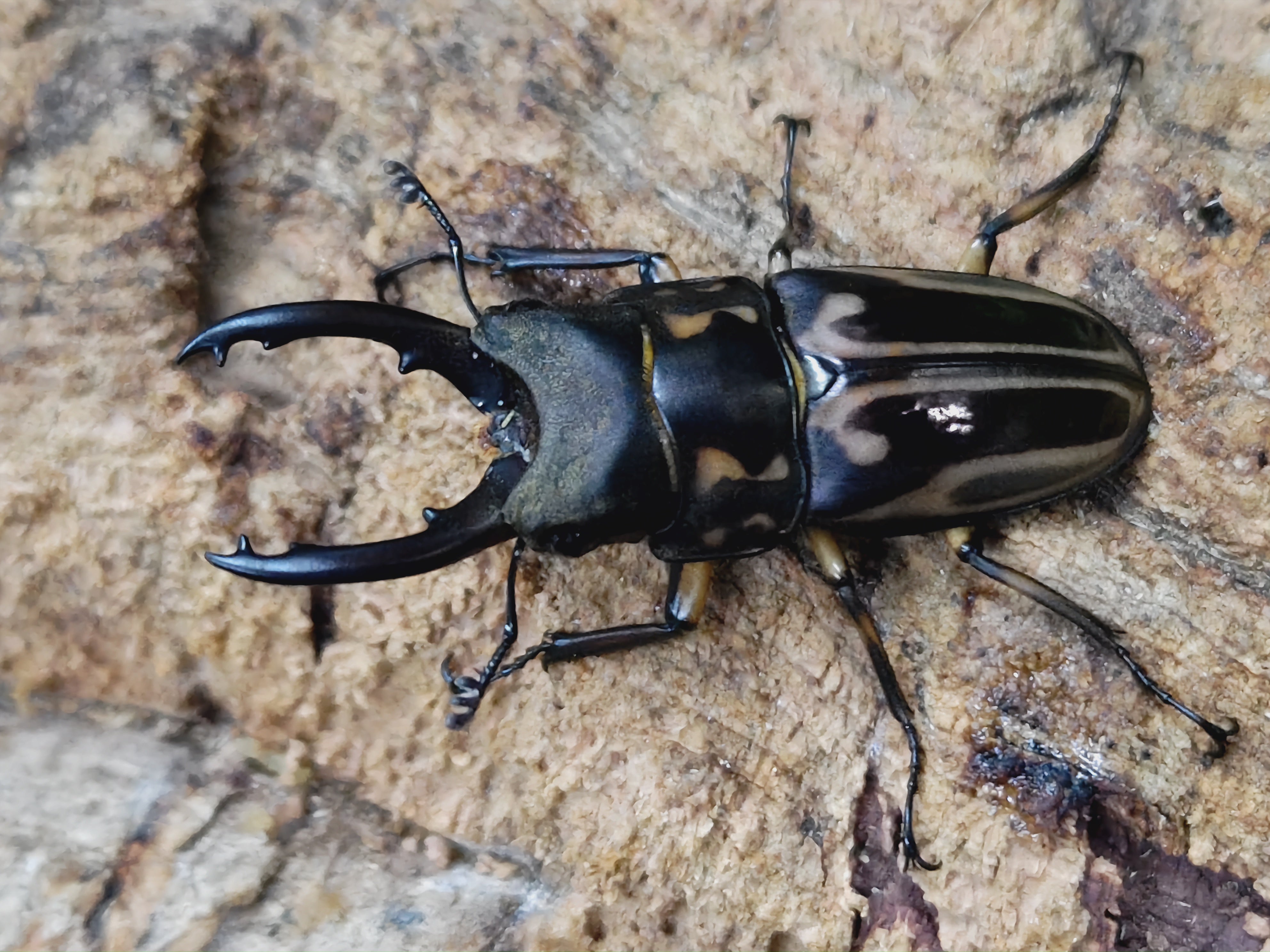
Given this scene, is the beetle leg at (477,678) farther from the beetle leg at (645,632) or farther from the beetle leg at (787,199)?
the beetle leg at (787,199)

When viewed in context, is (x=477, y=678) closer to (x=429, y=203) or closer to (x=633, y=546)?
(x=633, y=546)

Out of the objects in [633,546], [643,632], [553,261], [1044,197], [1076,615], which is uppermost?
[1044,197]

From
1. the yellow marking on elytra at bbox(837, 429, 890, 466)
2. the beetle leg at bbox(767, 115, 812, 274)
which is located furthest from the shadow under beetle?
the beetle leg at bbox(767, 115, 812, 274)

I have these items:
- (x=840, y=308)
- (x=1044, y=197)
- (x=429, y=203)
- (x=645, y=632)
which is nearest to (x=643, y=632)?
(x=645, y=632)

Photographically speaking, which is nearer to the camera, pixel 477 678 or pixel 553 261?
pixel 477 678

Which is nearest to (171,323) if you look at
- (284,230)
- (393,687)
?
(284,230)

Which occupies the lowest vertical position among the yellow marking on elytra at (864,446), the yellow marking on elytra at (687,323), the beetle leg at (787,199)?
the yellow marking on elytra at (864,446)

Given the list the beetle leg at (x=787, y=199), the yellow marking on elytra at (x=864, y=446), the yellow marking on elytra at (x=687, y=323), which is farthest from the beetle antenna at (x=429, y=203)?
the yellow marking on elytra at (x=864, y=446)
